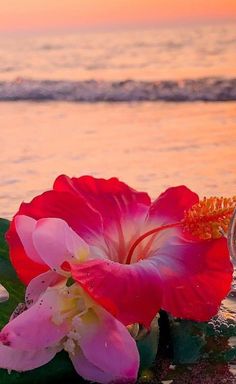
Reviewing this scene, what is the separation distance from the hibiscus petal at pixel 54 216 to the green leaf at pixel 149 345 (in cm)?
13

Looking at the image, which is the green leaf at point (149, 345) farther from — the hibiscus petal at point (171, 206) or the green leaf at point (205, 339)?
the hibiscus petal at point (171, 206)

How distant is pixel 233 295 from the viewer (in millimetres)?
1729

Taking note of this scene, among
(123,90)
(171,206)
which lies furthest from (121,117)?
(171,206)

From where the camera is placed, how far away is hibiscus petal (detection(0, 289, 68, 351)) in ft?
3.75

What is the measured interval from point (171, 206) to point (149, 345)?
0.20m

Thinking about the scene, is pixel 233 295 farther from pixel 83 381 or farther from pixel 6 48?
pixel 6 48

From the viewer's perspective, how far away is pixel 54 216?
1.25m

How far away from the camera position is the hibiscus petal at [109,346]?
115cm

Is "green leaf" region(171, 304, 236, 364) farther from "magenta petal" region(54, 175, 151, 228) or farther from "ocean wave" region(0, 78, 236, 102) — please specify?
"ocean wave" region(0, 78, 236, 102)

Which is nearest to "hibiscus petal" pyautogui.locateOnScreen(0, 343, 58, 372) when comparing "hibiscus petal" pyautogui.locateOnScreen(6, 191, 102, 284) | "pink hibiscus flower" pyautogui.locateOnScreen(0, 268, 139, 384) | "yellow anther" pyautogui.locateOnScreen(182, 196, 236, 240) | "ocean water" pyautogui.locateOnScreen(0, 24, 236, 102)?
"pink hibiscus flower" pyautogui.locateOnScreen(0, 268, 139, 384)

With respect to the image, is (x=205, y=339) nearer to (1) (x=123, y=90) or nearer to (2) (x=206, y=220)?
(2) (x=206, y=220)

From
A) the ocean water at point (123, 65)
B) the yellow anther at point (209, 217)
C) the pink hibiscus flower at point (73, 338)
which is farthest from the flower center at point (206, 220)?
the ocean water at point (123, 65)

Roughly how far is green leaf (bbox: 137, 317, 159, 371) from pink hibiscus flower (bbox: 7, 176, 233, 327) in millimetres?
43

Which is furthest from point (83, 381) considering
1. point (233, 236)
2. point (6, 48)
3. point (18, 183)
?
point (6, 48)
